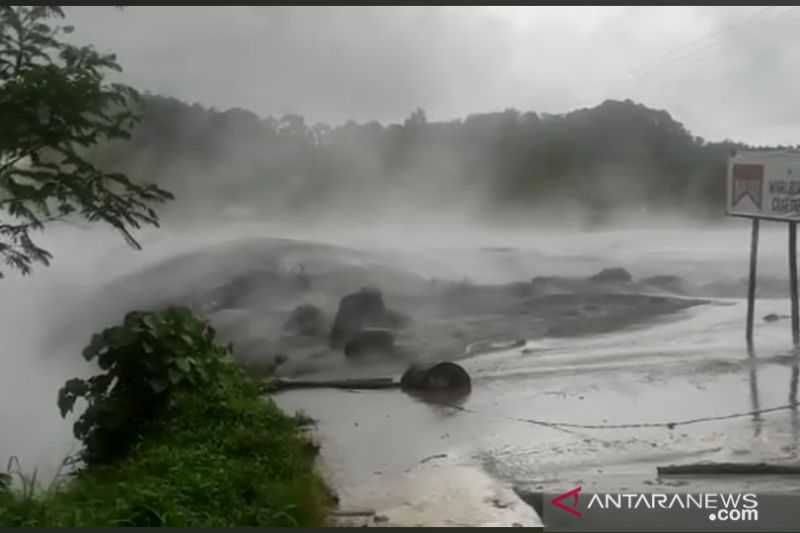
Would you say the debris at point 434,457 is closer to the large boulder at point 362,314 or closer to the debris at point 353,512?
the debris at point 353,512

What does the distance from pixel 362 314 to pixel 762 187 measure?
2.20 meters

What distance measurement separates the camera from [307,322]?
4840mm

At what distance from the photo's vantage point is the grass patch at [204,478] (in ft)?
12.3

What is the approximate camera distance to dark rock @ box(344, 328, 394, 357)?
15.7 feet

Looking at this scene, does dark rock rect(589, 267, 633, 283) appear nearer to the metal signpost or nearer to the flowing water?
the flowing water

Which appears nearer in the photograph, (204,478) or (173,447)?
(204,478)

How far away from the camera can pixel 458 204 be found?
4879 mm

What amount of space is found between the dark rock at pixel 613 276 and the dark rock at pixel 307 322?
4.85 ft

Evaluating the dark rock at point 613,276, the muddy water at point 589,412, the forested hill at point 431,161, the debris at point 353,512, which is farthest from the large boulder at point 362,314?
the dark rock at point 613,276

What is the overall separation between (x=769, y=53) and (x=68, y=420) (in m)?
4.07

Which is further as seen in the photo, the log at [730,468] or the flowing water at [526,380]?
the flowing water at [526,380]

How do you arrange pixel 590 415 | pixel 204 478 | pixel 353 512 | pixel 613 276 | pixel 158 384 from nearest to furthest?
pixel 204 478 → pixel 353 512 → pixel 158 384 → pixel 590 415 → pixel 613 276

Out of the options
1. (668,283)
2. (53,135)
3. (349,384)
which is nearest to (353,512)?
(349,384)
